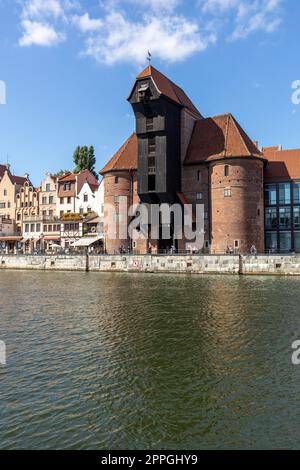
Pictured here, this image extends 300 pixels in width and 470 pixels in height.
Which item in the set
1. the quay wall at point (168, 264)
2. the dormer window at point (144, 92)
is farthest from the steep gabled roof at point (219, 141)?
the quay wall at point (168, 264)

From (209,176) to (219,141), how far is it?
5022mm

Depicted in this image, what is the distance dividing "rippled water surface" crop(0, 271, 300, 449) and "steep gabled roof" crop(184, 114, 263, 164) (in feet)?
100.0

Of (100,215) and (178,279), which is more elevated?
(100,215)

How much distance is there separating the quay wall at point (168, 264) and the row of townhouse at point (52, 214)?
8.44 meters

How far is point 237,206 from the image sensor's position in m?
49.7

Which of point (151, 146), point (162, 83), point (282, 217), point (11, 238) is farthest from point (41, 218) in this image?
point (282, 217)

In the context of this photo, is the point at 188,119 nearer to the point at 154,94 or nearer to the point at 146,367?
the point at 154,94

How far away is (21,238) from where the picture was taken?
→ 75062 millimetres

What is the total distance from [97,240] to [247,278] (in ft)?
98.7

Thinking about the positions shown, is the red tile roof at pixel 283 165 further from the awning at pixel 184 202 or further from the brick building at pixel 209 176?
the awning at pixel 184 202

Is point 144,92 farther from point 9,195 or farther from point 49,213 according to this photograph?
point 9,195

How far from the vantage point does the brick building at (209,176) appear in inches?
1970
